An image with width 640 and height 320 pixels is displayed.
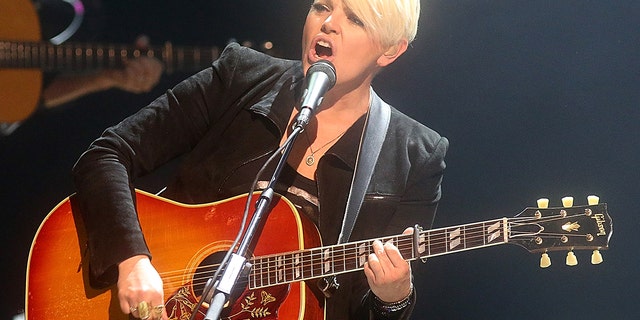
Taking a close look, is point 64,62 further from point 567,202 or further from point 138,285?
point 567,202

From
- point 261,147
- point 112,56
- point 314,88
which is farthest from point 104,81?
point 314,88

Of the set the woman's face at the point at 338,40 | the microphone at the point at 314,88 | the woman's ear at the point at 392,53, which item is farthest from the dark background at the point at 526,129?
the microphone at the point at 314,88

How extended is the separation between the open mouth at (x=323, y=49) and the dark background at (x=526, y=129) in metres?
0.32

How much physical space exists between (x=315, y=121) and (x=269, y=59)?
234mm

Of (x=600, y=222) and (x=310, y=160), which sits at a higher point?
(x=310, y=160)

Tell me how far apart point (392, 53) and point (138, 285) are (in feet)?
3.19

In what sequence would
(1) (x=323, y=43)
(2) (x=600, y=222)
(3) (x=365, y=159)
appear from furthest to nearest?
(3) (x=365, y=159) < (1) (x=323, y=43) < (2) (x=600, y=222)

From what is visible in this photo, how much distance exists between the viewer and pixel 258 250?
7.37 ft

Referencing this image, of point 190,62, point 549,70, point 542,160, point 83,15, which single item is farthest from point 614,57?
point 83,15

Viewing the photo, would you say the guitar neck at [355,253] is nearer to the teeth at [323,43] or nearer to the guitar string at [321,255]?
the guitar string at [321,255]

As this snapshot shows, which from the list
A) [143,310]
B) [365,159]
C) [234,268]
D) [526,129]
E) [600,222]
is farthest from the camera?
[526,129]

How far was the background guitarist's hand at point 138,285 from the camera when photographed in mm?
2062

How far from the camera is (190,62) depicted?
288 cm

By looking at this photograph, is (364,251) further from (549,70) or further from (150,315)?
(549,70)
